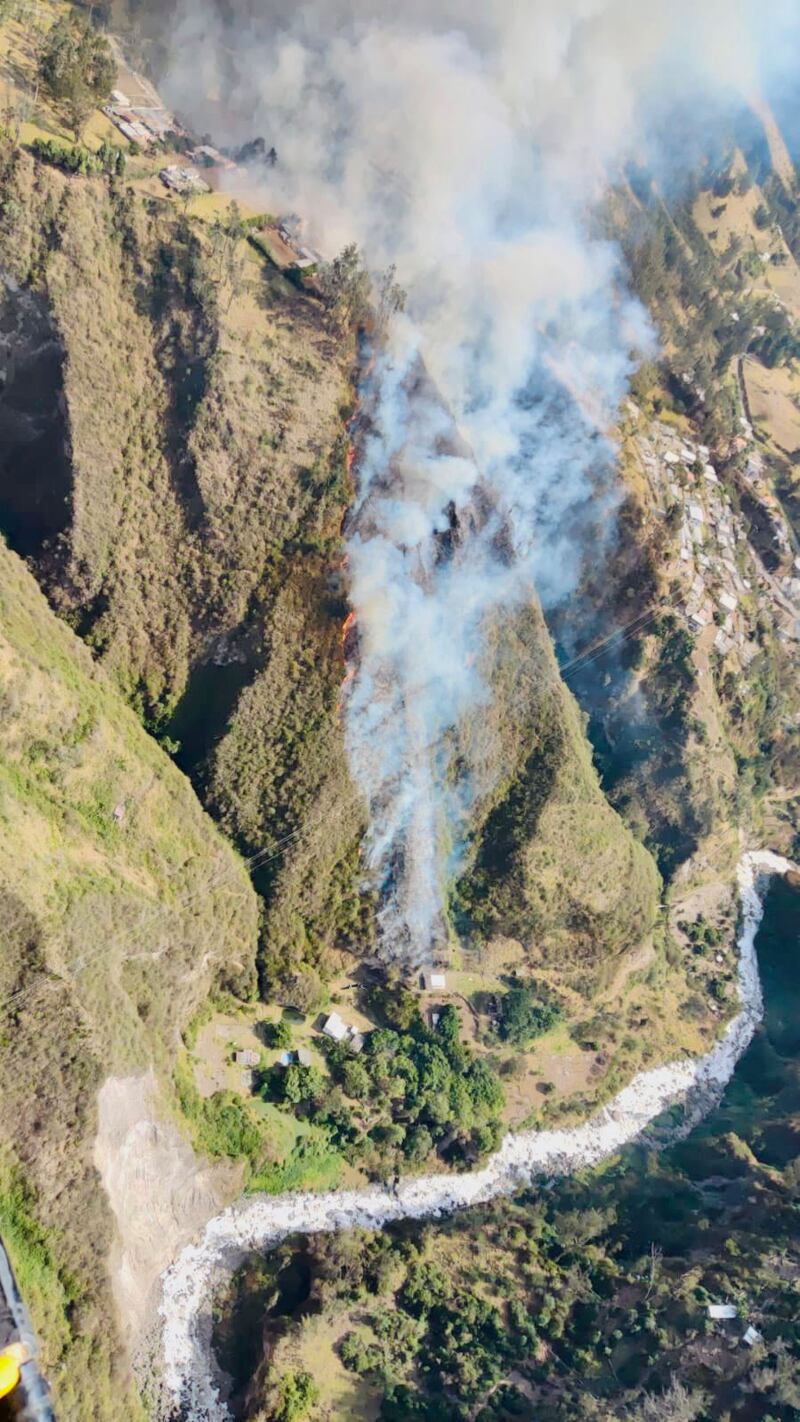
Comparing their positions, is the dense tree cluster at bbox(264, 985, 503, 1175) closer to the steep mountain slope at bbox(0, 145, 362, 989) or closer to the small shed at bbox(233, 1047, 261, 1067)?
the small shed at bbox(233, 1047, 261, 1067)

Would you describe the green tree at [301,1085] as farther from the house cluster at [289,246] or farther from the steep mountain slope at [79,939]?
the house cluster at [289,246]

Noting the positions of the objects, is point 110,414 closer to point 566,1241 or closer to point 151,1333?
point 151,1333

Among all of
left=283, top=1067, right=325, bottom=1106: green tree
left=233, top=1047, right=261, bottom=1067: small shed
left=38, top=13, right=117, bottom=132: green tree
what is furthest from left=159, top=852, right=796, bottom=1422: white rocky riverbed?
left=38, top=13, right=117, bottom=132: green tree

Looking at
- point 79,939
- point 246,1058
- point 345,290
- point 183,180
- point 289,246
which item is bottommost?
point 246,1058

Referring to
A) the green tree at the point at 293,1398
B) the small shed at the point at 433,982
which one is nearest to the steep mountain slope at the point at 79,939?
the green tree at the point at 293,1398

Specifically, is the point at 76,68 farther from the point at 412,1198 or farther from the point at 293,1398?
the point at 293,1398

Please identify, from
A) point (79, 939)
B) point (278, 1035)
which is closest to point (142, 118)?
point (79, 939)

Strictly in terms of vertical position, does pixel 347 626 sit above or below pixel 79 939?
above
